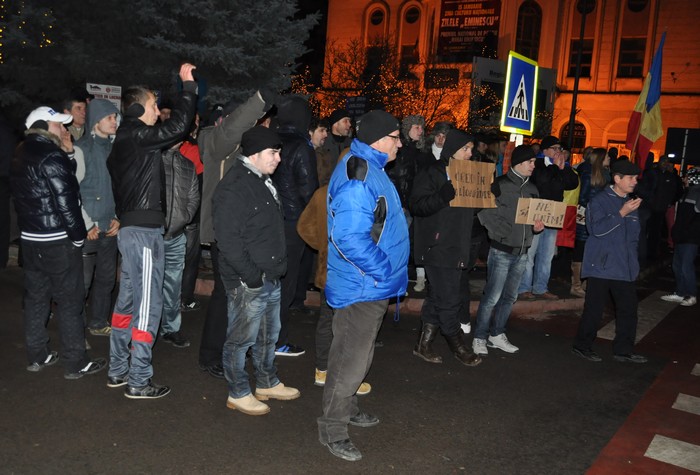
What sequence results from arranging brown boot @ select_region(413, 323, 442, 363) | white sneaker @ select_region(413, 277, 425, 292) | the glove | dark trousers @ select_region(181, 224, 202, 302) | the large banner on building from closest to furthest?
the glove
brown boot @ select_region(413, 323, 442, 363)
dark trousers @ select_region(181, 224, 202, 302)
white sneaker @ select_region(413, 277, 425, 292)
the large banner on building

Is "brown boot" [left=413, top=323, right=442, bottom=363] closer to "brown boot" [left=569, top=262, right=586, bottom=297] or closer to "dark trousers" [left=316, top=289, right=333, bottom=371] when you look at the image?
"dark trousers" [left=316, top=289, right=333, bottom=371]

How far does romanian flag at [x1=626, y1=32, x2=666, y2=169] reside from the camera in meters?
11.5

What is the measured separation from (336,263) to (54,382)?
270 cm

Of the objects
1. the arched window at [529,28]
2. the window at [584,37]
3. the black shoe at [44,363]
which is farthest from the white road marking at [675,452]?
the window at [584,37]

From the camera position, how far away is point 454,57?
36219 millimetres

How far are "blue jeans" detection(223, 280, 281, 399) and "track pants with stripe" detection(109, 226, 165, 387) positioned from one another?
663 millimetres

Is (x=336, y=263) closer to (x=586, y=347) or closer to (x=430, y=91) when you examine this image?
(x=586, y=347)

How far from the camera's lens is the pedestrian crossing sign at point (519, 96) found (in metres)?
9.01

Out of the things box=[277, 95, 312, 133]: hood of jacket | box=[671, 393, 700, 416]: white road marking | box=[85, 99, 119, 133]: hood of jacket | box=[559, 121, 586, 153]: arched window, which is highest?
box=[559, 121, 586, 153]: arched window

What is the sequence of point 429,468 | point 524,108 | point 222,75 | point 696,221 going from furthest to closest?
point 222,75
point 696,221
point 524,108
point 429,468

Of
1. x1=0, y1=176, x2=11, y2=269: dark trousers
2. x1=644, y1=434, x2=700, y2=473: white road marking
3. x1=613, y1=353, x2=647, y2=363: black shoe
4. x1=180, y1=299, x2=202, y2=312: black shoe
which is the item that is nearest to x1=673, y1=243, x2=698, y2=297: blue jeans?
x1=613, y1=353, x2=647, y2=363: black shoe

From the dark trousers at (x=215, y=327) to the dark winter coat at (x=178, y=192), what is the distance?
59 centimetres

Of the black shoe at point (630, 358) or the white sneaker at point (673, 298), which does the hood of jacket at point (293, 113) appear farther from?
the white sneaker at point (673, 298)

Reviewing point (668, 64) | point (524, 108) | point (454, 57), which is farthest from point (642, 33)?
point (524, 108)
